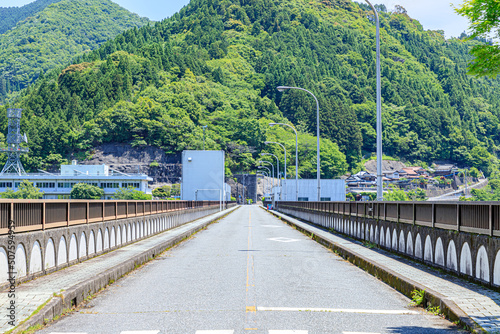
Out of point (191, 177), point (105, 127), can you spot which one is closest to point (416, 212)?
point (191, 177)

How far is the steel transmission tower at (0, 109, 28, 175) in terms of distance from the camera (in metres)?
150

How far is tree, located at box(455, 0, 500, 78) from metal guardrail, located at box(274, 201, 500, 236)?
6070 millimetres

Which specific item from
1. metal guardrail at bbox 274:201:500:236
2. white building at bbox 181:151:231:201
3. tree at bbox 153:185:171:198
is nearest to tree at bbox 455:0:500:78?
metal guardrail at bbox 274:201:500:236

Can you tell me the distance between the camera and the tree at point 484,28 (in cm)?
1869

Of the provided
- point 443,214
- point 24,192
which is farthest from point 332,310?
point 24,192

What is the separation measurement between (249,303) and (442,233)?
5162mm

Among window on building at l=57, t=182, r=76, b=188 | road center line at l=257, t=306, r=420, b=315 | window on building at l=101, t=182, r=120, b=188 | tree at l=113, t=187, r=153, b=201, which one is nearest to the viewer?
road center line at l=257, t=306, r=420, b=315

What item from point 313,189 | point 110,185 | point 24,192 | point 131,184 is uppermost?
point 131,184

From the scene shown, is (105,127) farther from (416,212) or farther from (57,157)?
(416,212)

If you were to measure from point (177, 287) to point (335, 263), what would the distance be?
597 cm

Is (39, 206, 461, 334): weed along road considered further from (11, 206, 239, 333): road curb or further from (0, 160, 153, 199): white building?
(0, 160, 153, 199): white building

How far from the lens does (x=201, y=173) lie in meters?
52.5

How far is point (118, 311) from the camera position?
28.9 ft

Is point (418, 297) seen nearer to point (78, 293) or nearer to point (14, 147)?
point (78, 293)
